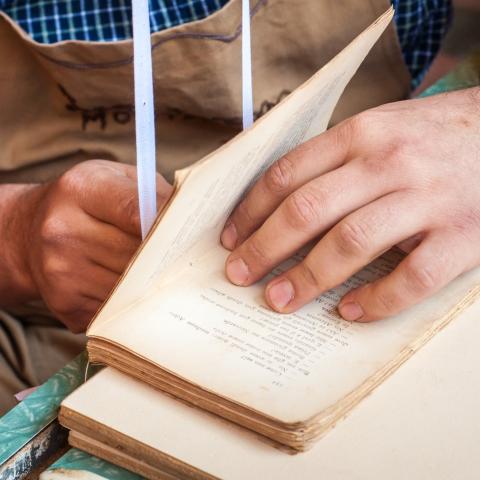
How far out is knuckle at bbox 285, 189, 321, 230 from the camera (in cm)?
66

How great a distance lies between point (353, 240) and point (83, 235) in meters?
0.27

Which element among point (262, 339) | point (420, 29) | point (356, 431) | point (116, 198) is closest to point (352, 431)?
point (356, 431)

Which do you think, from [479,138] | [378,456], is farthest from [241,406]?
[479,138]

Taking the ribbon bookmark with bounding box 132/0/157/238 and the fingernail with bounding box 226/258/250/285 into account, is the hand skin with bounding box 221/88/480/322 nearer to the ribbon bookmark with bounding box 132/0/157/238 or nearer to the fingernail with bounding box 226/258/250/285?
the fingernail with bounding box 226/258/250/285

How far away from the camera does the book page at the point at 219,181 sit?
1.90ft

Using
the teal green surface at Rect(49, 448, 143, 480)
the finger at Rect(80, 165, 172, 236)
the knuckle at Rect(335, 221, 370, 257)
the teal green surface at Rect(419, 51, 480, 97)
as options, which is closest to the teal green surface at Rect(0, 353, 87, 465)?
the teal green surface at Rect(49, 448, 143, 480)

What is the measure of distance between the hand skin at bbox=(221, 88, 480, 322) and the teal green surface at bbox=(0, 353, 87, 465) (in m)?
0.16

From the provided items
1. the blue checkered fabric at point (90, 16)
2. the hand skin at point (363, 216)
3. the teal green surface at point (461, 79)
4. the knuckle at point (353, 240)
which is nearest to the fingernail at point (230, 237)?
the hand skin at point (363, 216)

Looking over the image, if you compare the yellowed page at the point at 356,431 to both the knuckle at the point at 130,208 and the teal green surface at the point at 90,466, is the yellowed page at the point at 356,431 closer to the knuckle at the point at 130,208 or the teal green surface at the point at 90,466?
the teal green surface at the point at 90,466

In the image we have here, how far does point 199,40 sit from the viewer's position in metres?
0.94

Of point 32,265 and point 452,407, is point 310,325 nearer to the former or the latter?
point 452,407

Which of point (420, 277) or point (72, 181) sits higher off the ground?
point (420, 277)

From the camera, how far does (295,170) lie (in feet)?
2.28

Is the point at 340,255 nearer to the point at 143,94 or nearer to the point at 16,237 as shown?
the point at 143,94
